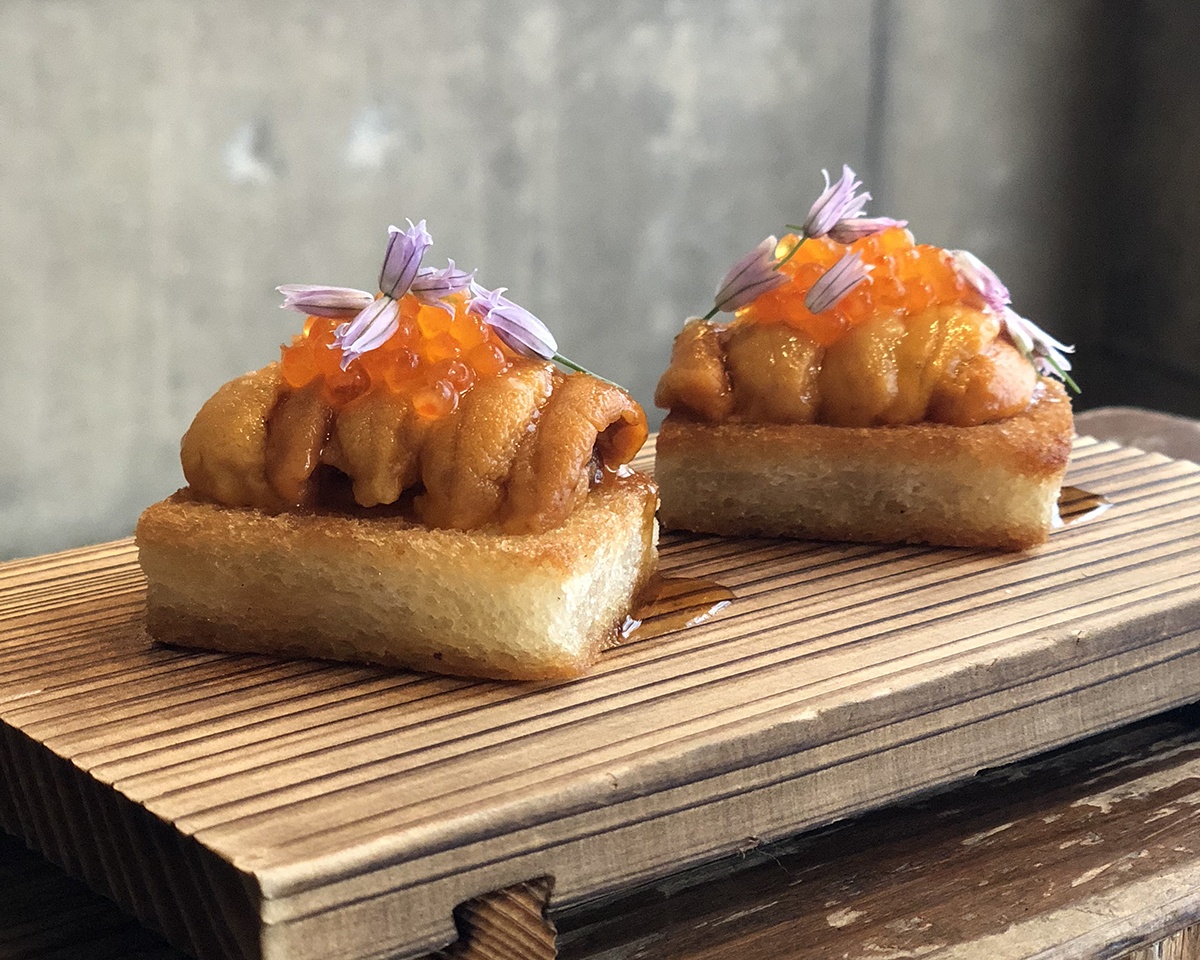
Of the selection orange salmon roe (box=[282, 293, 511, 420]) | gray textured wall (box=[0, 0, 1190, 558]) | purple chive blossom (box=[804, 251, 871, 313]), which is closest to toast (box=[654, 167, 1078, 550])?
purple chive blossom (box=[804, 251, 871, 313])

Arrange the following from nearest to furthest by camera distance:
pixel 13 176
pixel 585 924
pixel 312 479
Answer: pixel 585 924
pixel 312 479
pixel 13 176

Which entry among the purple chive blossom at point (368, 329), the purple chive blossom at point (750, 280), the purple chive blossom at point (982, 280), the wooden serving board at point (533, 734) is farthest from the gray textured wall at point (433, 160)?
the purple chive blossom at point (982, 280)

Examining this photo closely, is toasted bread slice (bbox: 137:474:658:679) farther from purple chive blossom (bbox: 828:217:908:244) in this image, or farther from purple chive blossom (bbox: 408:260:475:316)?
purple chive blossom (bbox: 828:217:908:244)

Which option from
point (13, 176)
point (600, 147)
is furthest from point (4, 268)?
point (600, 147)

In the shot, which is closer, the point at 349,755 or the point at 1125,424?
the point at 349,755

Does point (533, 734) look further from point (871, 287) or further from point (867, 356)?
point (871, 287)

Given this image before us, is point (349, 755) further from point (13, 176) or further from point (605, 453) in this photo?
point (13, 176)

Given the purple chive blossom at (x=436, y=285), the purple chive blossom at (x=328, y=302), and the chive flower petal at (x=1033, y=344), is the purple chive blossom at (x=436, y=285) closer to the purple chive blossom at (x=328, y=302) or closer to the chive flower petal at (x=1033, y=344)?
the purple chive blossom at (x=328, y=302)

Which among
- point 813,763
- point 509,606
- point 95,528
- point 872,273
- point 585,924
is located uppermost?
point 872,273

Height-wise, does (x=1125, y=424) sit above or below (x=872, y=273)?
below
